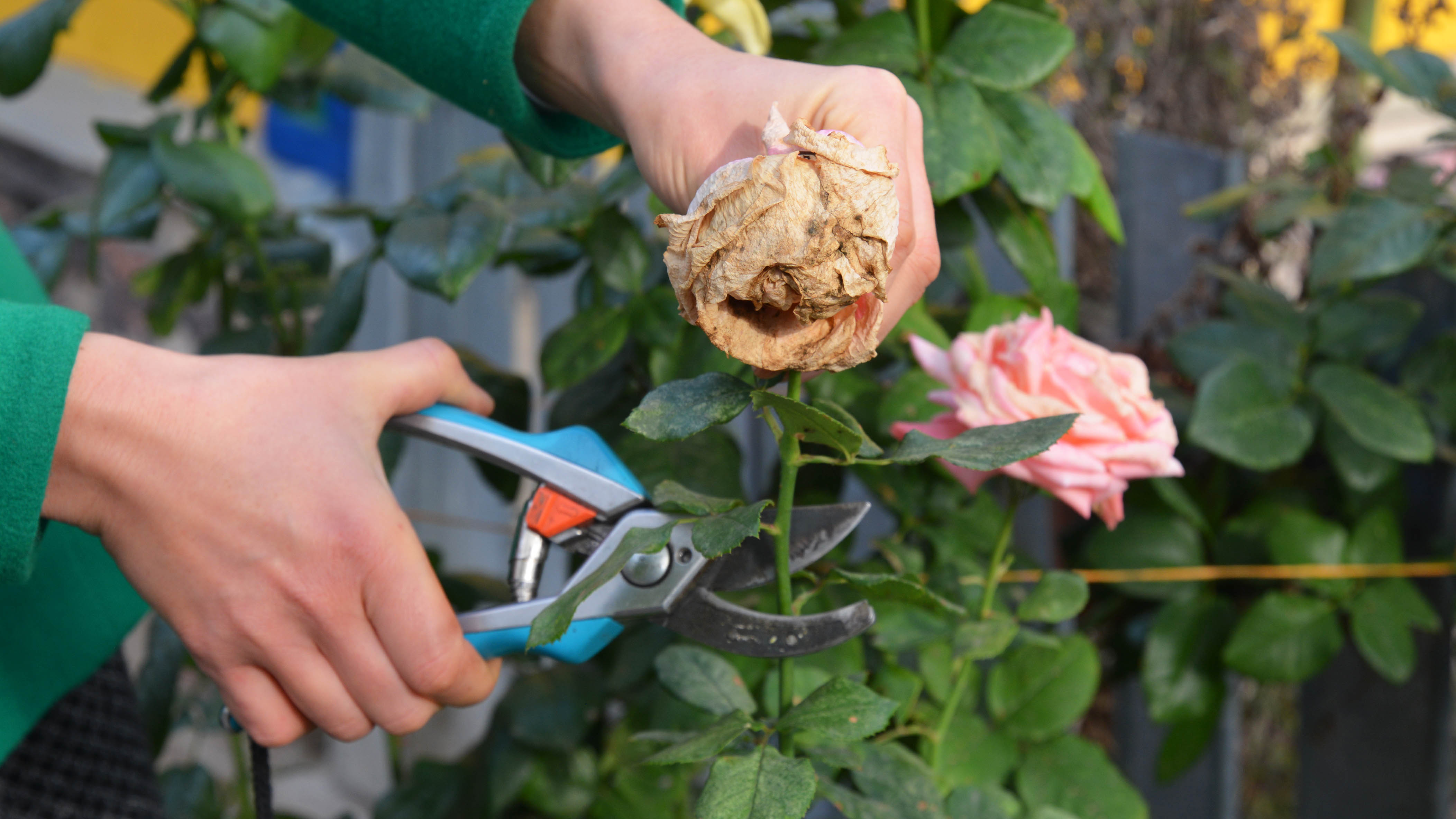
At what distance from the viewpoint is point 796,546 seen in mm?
579

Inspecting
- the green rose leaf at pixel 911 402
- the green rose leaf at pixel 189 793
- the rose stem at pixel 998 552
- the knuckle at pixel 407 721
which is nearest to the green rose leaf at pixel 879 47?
the green rose leaf at pixel 911 402

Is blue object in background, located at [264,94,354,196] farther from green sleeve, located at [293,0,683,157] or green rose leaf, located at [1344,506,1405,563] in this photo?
green rose leaf, located at [1344,506,1405,563]

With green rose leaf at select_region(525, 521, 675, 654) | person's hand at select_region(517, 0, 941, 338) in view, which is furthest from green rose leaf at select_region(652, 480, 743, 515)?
person's hand at select_region(517, 0, 941, 338)

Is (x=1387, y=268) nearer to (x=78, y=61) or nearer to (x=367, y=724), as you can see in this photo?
(x=367, y=724)

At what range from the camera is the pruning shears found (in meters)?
0.56

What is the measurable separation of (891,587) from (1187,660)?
2.17 ft

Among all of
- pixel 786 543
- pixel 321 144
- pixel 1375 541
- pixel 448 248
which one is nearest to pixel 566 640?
pixel 786 543

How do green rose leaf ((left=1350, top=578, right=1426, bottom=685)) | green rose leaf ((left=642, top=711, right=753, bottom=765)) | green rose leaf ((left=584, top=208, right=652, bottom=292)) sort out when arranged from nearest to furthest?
green rose leaf ((left=642, top=711, right=753, bottom=765)) < green rose leaf ((left=584, top=208, right=652, bottom=292)) < green rose leaf ((left=1350, top=578, right=1426, bottom=685))

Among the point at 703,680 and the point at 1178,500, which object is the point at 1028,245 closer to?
the point at 1178,500

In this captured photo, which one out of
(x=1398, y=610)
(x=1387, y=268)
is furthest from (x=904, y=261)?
(x=1398, y=610)

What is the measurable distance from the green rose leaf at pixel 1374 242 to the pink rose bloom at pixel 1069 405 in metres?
0.39

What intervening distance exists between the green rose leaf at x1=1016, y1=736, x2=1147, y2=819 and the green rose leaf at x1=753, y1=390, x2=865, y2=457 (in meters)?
0.42

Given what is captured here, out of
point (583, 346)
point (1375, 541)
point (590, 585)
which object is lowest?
point (1375, 541)

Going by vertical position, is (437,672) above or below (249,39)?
below
